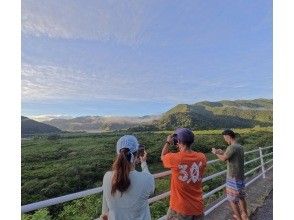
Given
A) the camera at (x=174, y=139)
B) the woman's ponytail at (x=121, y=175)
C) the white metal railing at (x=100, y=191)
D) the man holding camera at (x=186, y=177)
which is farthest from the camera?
the camera at (x=174, y=139)

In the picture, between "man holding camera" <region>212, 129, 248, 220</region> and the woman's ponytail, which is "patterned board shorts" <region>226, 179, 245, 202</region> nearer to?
"man holding camera" <region>212, 129, 248, 220</region>

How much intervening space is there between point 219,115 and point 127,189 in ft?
6.16

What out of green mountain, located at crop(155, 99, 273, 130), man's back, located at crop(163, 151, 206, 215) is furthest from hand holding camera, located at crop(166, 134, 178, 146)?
green mountain, located at crop(155, 99, 273, 130)

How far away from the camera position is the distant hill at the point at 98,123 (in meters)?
3.49

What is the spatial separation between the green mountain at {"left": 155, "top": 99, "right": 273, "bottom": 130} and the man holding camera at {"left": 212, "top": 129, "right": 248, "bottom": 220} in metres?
0.64

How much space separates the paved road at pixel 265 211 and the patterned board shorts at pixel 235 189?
50 cm

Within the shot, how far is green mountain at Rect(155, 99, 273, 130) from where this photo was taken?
3461 millimetres

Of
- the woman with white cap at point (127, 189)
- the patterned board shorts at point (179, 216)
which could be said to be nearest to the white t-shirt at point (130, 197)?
the woman with white cap at point (127, 189)

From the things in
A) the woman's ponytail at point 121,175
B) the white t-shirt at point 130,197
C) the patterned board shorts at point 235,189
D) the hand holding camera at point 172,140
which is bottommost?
the patterned board shorts at point 235,189

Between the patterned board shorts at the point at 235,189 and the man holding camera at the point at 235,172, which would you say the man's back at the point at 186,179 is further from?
the patterned board shorts at the point at 235,189

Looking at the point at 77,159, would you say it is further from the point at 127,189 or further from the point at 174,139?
the point at 127,189

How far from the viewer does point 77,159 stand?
3486 mm
